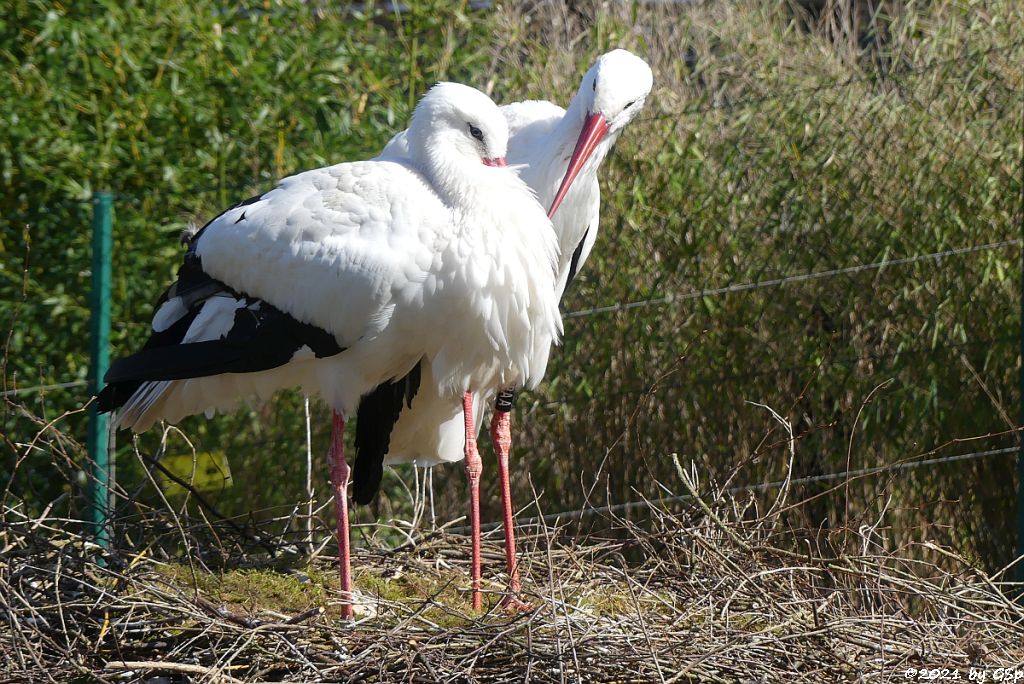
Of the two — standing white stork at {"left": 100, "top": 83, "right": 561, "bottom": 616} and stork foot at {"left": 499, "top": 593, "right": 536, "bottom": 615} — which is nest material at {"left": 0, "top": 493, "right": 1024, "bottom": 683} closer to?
stork foot at {"left": 499, "top": 593, "right": 536, "bottom": 615}

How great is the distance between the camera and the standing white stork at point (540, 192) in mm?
3809

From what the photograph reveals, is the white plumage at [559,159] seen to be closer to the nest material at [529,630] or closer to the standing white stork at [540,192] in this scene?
the standing white stork at [540,192]

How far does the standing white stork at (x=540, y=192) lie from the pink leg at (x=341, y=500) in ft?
0.27

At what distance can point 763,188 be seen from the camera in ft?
15.8

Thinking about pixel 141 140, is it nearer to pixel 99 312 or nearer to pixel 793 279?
pixel 99 312

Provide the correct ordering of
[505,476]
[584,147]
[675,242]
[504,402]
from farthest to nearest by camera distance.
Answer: [675,242]
[504,402]
[505,476]
[584,147]

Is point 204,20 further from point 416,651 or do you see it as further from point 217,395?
point 416,651

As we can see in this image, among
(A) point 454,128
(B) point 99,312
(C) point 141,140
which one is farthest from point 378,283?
(C) point 141,140

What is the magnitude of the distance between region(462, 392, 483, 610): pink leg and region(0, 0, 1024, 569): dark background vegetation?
0.75 m

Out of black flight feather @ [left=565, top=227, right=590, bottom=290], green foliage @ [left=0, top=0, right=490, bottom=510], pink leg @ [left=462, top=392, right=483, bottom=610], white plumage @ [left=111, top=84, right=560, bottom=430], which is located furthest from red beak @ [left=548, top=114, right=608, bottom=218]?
green foliage @ [left=0, top=0, right=490, bottom=510]

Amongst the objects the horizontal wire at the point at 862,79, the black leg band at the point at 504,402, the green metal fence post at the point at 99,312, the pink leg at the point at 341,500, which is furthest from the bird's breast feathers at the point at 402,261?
the horizontal wire at the point at 862,79

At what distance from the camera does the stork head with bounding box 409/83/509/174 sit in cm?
355

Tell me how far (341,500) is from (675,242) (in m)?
1.83

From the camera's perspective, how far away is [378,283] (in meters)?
3.35
